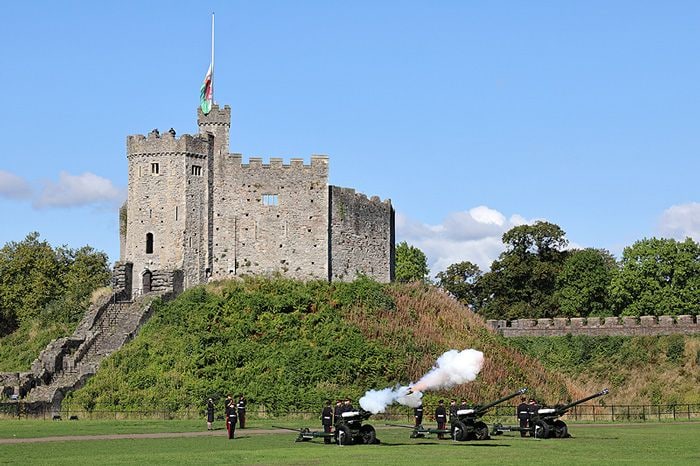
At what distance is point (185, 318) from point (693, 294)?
43788 millimetres

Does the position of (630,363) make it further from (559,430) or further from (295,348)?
(559,430)

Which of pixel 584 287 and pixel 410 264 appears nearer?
pixel 584 287

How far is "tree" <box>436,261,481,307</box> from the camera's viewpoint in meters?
114

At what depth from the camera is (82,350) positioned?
58.6 m

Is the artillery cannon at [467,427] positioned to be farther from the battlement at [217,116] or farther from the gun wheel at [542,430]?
the battlement at [217,116]

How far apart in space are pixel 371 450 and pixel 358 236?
3769cm

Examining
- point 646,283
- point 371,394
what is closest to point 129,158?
point 371,394

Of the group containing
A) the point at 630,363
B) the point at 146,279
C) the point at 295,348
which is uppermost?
the point at 146,279

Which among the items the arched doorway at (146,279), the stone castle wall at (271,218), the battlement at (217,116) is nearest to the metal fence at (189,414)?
the arched doorway at (146,279)

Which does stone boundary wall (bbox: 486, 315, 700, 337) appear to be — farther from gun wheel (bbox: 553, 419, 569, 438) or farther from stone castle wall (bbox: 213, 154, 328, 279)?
gun wheel (bbox: 553, 419, 569, 438)

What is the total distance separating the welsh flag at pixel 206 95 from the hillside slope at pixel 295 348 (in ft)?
36.3

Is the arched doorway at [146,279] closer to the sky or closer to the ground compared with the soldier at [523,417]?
closer to the sky

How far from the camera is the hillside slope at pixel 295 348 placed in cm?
5250

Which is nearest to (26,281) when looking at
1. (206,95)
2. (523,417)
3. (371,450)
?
(206,95)
